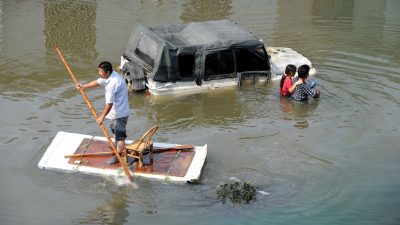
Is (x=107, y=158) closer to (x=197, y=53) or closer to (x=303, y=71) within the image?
(x=197, y=53)

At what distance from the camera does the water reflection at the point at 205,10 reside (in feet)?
64.4

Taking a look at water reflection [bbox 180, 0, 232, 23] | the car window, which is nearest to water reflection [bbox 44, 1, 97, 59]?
water reflection [bbox 180, 0, 232, 23]

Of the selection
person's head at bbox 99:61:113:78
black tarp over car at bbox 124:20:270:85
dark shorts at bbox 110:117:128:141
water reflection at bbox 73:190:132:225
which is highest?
person's head at bbox 99:61:113:78

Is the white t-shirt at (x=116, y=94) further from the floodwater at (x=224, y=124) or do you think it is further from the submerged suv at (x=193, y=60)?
the submerged suv at (x=193, y=60)

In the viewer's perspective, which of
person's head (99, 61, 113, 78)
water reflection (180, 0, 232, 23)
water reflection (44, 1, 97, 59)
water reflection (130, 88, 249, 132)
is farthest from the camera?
water reflection (180, 0, 232, 23)

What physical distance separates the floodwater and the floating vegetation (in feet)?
0.43

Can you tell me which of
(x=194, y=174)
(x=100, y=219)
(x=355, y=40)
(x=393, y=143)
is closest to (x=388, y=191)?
(x=393, y=143)

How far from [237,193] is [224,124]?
311cm

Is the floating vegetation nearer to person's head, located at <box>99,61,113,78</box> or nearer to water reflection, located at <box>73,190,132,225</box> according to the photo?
water reflection, located at <box>73,190,132,225</box>

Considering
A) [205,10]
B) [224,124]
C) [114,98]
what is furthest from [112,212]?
[205,10]

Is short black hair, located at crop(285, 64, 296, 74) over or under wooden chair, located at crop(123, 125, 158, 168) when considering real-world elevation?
over

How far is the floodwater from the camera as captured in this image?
901 cm

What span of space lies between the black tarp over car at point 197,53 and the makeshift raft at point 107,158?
9.13 feet

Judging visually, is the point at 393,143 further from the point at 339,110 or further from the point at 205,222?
the point at 205,222
